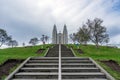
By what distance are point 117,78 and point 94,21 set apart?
3437 centimetres

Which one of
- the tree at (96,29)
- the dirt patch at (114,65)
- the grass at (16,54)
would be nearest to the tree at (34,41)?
the tree at (96,29)

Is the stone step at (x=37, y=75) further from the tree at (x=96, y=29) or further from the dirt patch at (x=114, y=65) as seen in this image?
the tree at (x=96, y=29)

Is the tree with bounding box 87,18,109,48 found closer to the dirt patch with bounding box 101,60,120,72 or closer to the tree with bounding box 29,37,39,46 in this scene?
the dirt patch with bounding box 101,60,120,72

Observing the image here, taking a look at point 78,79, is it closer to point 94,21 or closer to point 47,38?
point 94,21

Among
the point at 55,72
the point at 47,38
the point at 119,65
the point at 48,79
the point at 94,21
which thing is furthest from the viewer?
the point at 47,38

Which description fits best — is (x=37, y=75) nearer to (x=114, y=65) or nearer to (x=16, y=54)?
(x=114, y=65)

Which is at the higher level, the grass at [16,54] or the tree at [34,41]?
the tree at [34,41]

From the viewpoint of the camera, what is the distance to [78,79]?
1138 centimetres

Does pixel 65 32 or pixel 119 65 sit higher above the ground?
pixel 65 32

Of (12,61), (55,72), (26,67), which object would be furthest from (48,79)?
(12,61)

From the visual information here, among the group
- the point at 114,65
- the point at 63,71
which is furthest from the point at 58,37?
the point at 63,71

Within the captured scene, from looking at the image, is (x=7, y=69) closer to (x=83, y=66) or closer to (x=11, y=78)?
(x=11, y=78)

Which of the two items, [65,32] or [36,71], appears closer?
[36,71]

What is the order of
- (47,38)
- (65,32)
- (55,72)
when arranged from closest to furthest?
(55,72)
(47,38)
(65,32)
